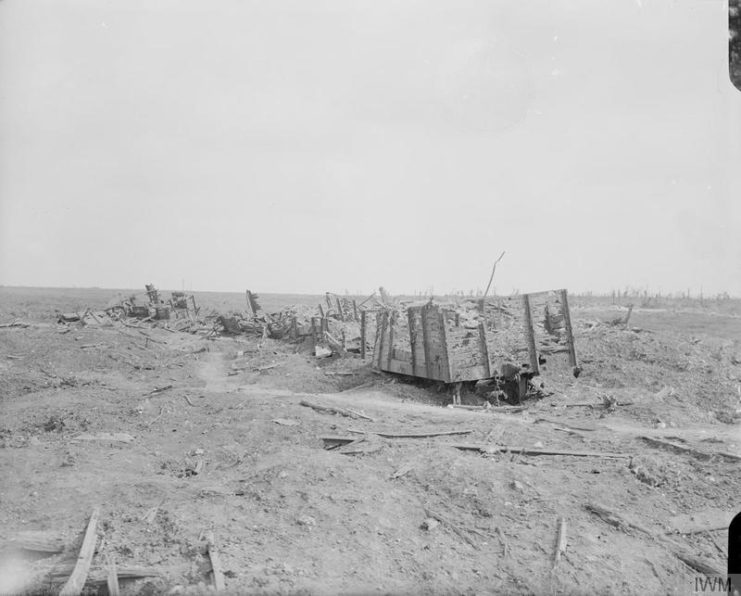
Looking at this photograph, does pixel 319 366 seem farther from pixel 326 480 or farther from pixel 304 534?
pixel 304 534

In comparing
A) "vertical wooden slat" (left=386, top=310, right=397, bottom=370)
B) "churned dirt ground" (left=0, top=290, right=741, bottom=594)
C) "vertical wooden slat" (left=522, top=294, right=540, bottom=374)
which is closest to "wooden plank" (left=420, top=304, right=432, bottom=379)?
"churned dirt ground" (left=0, top=290, right=741, bottom=594)

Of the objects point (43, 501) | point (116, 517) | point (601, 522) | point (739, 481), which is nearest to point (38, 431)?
point (43, 501)

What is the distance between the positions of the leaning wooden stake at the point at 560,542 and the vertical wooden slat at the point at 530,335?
22.8 ft

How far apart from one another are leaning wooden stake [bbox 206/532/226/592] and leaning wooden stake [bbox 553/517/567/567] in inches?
122

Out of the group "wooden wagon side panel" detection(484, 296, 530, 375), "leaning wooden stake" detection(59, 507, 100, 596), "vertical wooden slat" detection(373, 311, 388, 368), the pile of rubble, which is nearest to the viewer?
"leaning wooden stake" detection(59, 507, 100, 596)

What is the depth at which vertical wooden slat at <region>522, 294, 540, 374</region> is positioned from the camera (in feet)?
41.5

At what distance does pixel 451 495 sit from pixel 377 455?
1727 millimetres

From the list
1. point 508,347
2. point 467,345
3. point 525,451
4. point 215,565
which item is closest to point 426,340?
point 467,345

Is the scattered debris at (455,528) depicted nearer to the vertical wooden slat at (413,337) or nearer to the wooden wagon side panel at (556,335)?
the wooden wagon side panel at (556,335)

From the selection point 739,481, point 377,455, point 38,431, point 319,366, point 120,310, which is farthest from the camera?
point 120,310

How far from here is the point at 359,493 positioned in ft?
21.5

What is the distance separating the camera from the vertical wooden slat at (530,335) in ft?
41.5

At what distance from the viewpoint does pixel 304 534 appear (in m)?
5.67

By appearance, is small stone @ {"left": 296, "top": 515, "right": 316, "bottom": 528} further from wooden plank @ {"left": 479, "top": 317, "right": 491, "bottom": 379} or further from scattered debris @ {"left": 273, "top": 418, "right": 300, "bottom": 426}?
wooden plank @ {"left": 479, "top": 317, "right": 491, "bottom": 379}
